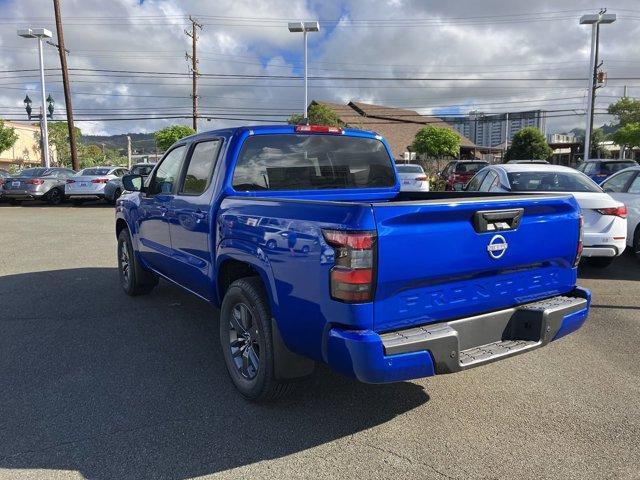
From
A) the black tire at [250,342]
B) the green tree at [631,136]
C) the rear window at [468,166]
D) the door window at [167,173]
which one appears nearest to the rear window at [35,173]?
the rear window at [468,166]

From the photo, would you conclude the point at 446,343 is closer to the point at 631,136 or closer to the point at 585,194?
the point at 585,194

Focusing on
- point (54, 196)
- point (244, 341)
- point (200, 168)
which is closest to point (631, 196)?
point (200, 168)

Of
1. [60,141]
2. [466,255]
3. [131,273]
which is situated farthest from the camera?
[60,141]

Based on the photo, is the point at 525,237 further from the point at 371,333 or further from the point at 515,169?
the point at 515,169

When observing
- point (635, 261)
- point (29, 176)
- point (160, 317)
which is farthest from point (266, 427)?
point (29, 176)

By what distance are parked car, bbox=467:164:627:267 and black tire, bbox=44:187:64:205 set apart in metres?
16.9

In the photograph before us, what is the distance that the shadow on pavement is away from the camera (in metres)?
3.11

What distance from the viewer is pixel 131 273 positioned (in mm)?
6457

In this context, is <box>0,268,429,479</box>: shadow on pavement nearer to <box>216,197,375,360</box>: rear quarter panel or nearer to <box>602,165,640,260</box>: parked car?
<box>216,197,375,360</box>: rear quarter panel

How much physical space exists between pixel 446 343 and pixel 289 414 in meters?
1.26

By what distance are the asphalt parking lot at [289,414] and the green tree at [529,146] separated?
141 ft

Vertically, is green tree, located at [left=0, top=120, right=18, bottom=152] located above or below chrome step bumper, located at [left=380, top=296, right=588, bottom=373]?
Result: above

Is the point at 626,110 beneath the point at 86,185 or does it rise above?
above

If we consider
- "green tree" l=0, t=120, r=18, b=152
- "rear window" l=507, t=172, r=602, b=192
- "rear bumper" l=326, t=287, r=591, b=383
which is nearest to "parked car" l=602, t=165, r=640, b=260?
"rear window" l=507, t=172, r=602, b=192
